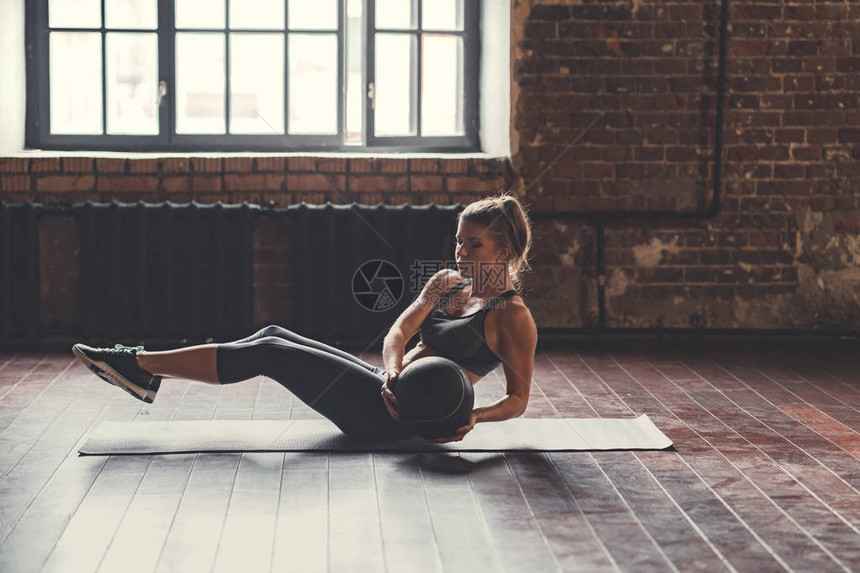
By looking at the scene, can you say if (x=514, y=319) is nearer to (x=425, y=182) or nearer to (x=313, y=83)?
(x=425, y=182)

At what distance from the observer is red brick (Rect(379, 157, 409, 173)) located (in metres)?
5.15

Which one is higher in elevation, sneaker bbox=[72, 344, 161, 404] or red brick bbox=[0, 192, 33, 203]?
red brick bbox=[0, 192, 33, 203]

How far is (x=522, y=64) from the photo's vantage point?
5.08 m

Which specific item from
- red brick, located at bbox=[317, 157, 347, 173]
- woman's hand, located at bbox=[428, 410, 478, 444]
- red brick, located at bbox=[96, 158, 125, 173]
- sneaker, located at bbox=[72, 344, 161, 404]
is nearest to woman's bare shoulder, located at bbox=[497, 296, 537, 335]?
woman's hand, located at bbox=[428, 410, 478, 444]

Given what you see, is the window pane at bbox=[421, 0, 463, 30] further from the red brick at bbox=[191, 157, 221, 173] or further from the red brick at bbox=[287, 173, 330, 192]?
the red brick at bbox=[191, 157, 221, 173]

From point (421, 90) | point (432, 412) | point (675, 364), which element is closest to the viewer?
point (432, 412)

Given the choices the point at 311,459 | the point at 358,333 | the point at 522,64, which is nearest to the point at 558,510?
the point at 311,459

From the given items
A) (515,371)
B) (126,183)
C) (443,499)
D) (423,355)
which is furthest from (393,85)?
(443,499)

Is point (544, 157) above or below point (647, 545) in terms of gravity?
above

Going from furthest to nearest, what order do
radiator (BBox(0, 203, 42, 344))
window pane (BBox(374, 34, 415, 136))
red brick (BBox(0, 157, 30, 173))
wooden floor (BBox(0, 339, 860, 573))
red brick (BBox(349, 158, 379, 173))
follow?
window pane (BBox(374, 34, 415, 136)), red brick (BBox(349, 158, 379, 173)), red brick (BBox(0, 157, 30, 173)), radiator (BBox(0, 203, 42, 344)), wooden floor (BBox(0, 339, 860, 573))

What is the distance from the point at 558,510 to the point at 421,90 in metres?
3.28

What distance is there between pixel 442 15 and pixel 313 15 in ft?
2.26

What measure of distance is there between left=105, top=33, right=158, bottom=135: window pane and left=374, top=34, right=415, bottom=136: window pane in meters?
1.17

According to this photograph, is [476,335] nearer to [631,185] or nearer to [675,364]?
[675,364]
